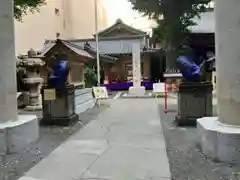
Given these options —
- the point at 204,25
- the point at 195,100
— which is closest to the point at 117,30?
the point at 204,25

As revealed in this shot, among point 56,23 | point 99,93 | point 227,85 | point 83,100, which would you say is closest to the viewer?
point 227,85

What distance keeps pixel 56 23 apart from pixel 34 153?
25014 mm

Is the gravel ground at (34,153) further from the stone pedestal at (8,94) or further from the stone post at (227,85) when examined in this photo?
the stone post at (227,85)

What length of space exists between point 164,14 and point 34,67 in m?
12.8

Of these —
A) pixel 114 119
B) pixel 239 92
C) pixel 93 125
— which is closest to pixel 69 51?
pixel 114 119

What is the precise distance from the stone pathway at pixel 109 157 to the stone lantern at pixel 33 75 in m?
6.44

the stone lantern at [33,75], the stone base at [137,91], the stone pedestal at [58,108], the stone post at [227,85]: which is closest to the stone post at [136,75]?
the stone base at [137,91]

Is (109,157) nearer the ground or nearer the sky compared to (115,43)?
nearer the ground

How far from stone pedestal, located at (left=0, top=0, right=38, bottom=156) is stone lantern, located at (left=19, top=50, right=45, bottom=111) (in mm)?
8002

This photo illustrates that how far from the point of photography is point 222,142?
5.54 meters

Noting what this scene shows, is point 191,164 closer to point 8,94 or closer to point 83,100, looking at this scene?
point 8,94

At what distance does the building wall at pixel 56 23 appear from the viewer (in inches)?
900

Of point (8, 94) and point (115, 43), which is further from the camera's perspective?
point (115, 43)

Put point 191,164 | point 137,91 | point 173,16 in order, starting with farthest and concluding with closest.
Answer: point 173,16
point 137,91
point 191,164
